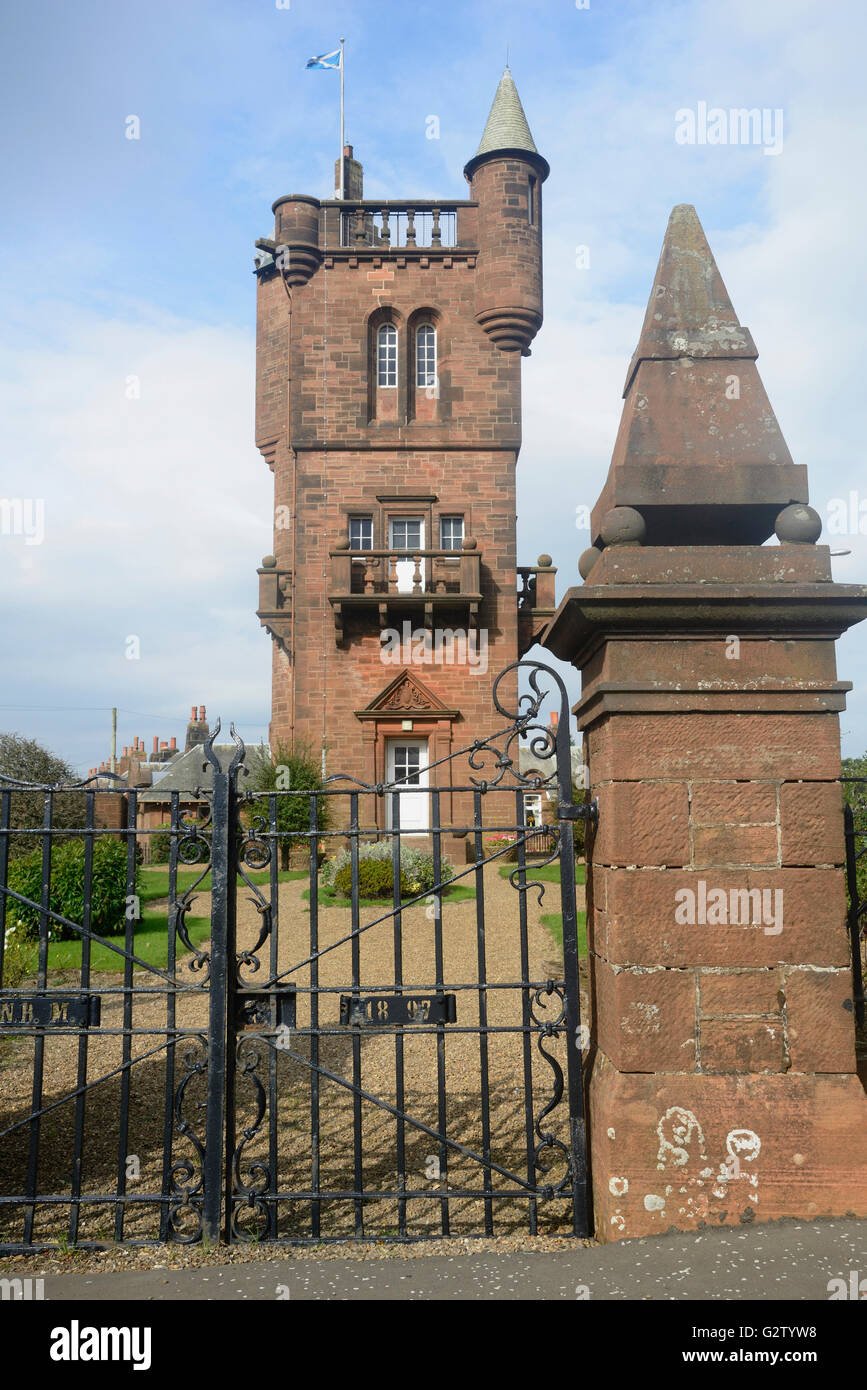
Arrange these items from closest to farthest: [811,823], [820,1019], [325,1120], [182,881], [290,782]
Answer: [820,1019]
[811,823]
[325,1120]
[290,782]
[182,881]

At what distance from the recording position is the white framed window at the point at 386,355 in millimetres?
19891

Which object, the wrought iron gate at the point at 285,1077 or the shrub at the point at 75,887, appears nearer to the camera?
the wrought iron gate at the point at 285,1077

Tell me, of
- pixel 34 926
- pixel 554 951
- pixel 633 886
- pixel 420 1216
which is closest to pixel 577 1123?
pixel 633 886

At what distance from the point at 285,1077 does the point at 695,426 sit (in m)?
5.03

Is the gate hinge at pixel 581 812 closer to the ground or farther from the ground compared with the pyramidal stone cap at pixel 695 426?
closer to the ground

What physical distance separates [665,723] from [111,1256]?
2.97 metres

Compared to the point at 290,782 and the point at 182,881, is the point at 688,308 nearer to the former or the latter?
the point at 290,782

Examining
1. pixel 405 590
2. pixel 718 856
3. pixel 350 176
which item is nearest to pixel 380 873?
pixel 405 590

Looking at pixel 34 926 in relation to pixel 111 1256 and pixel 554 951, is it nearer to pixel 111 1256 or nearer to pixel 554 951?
pixel 554 951

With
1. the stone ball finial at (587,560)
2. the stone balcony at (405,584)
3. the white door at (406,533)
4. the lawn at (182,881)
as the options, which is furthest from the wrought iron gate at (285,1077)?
the white door at (406,533)

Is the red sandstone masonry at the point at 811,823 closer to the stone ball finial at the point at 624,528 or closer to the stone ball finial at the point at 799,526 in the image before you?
the stone ball finial at the point at 799,526

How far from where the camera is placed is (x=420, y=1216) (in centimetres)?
429

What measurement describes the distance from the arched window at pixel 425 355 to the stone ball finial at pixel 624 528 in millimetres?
17341

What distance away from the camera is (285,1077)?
6402 mm
